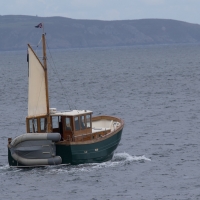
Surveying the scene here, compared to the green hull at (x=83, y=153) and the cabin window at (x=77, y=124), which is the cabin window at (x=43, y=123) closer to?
the cabin window at (x=77, y=124)

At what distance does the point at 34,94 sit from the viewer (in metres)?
52.5

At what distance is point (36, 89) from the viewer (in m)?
52.5

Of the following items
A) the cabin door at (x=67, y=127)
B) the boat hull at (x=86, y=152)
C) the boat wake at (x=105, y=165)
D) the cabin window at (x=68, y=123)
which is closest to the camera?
the boat wake at (x=105, y=165)

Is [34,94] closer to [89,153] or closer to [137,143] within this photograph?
[89,153]

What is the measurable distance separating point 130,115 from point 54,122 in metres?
29.6

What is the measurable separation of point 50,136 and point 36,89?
4.49 metres

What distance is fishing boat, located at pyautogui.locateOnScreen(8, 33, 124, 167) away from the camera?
5006 centimetres

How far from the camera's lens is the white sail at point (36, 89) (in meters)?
52.2

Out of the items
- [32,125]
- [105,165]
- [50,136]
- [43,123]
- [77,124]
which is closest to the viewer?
[50,136]

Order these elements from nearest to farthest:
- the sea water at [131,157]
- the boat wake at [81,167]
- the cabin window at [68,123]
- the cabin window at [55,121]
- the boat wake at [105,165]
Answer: the sea water at [131,157]
the boat wake at [81,167]
the boat wake at [105,165]
the cabin window at [68,123]
the cabin window at [55,121]

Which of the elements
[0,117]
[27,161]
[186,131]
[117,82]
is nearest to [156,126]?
[186,131]

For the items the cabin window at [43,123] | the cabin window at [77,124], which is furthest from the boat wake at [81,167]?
the cabin window at [43,123]

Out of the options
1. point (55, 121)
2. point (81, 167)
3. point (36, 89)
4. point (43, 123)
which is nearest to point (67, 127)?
point (55, 121)

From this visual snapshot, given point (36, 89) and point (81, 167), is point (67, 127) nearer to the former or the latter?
point (81, 167)
